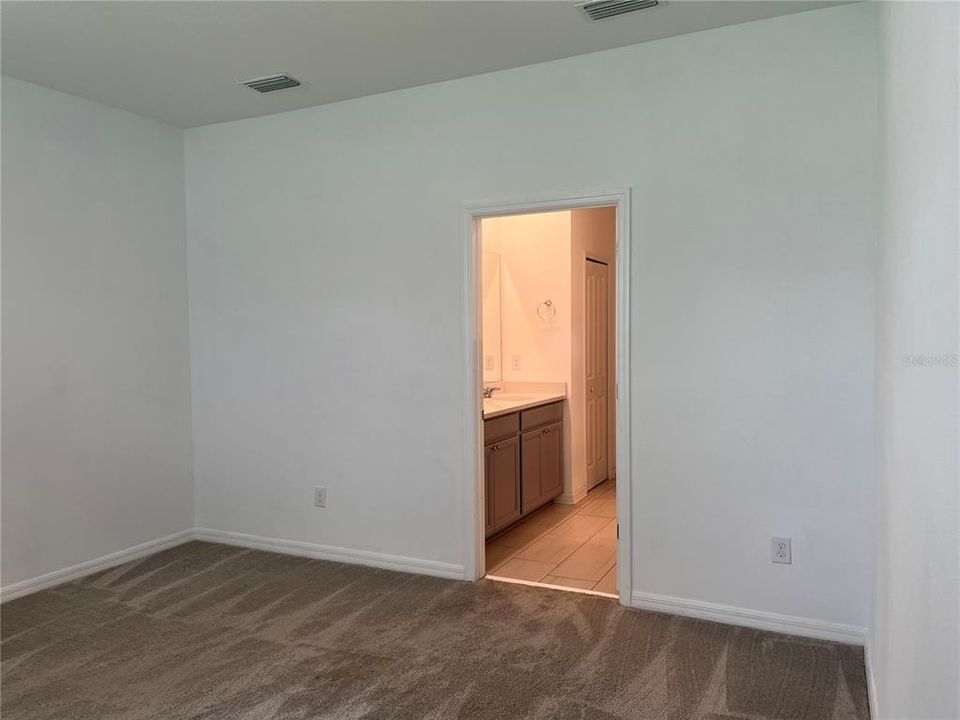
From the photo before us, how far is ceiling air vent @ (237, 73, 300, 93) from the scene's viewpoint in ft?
12.4

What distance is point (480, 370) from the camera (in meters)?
3.93

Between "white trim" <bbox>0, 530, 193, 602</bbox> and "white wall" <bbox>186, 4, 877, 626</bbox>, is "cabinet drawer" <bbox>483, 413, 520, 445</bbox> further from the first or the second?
"white trim" <bbox>0, 530, 193, 602</bbox>

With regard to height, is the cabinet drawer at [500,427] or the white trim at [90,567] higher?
the cabinet drawer at [500,427]

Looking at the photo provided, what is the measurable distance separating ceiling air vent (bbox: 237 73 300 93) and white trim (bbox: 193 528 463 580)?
108 inches

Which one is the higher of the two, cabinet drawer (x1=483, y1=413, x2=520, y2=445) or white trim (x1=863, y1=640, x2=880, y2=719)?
cabinet drawer (x1=483, y1=413, x2=520, y2=445)

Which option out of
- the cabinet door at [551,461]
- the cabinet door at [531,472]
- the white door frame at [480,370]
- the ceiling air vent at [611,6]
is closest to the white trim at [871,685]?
the white door frame at [480,370]

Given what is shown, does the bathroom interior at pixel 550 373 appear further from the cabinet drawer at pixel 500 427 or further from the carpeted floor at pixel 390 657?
the carpeted floor at pixel 390 657

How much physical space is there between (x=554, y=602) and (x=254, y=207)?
3.05 metres

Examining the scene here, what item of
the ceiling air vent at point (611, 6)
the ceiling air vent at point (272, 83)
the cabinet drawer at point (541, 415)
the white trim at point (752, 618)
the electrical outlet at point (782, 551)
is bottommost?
the white trim at point (752, 618)

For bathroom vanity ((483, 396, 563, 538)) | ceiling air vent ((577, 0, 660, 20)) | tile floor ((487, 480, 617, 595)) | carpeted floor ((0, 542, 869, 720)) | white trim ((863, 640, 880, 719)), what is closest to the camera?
white trim ((863, 640, 880, 719))

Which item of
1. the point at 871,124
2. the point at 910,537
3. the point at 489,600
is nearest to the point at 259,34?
the point at 871,124

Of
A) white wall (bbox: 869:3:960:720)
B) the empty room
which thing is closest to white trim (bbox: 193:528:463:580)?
the empty room

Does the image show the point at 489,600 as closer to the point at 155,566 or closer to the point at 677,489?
the point at 677,489

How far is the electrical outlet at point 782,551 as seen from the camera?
125 inches
